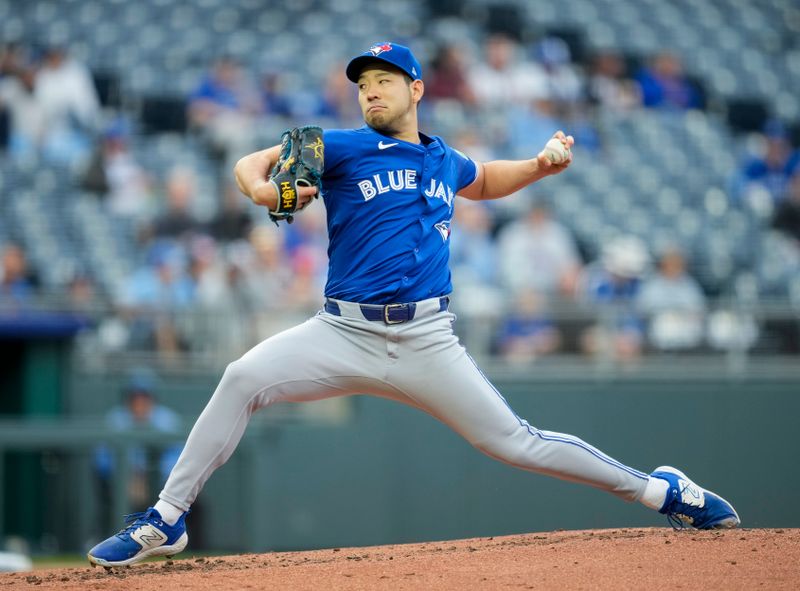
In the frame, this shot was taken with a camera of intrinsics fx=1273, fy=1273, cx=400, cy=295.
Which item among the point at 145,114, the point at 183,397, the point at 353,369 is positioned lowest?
the point at 183,397

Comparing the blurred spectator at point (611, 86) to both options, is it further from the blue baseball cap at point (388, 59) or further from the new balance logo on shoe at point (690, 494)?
the blue baseball cap at point (388, 59)

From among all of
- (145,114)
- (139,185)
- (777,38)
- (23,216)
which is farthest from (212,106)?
(777,38)

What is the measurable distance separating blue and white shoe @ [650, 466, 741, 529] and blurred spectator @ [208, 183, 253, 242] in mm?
6451

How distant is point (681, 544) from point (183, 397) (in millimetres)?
5329

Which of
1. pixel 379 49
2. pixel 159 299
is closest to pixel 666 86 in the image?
pixel 159 299

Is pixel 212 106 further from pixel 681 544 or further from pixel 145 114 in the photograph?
pixel 681 544

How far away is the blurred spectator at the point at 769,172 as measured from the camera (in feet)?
39.5

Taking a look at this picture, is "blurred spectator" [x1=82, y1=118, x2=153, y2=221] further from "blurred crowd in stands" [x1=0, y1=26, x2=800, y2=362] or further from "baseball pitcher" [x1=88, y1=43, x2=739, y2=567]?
"baseball pitcher" [x1=88, y1=43, x2=739, y2=567]

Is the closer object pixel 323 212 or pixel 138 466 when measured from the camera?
pixel 138 466

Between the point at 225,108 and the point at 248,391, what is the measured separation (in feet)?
28.0

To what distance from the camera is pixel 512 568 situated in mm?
4293

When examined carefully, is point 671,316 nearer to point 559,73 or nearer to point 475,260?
point 475,260

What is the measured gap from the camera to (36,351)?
9039 mm

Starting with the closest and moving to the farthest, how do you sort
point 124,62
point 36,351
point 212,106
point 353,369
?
1. point 353,369
2. point 36,351
3. point 212,106
4. point 124,62
